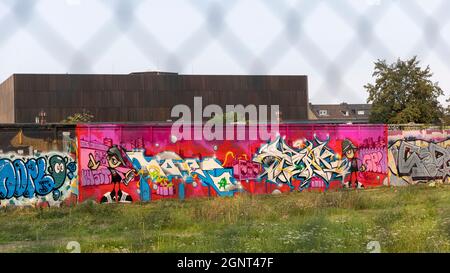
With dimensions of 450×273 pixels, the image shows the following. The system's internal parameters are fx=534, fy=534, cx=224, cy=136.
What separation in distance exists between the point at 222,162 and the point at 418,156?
8669 mm

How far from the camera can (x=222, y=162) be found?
1998 cm

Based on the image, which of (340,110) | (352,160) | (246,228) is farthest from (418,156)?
(340,110)

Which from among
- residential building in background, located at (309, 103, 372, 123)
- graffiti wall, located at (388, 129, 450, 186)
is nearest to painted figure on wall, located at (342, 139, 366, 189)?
residential building in background, located at (309, 103, 372, 123)

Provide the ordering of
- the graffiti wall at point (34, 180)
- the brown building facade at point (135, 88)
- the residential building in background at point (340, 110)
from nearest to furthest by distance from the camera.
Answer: the brown building facade at point (135, 88) → the residential building in background at point (340, 110) → the graffiti wall at point (34, 180)

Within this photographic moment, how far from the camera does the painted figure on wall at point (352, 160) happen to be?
848 inches

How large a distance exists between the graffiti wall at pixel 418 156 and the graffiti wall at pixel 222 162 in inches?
20.9

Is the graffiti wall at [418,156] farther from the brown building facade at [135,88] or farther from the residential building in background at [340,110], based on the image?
the brown building facade at [135,88]

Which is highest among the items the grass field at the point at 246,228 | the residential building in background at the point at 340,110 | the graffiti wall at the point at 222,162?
the residential building in background at the point at 340,110

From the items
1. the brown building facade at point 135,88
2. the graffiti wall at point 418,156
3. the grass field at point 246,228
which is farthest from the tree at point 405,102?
the grass field at point 246,228

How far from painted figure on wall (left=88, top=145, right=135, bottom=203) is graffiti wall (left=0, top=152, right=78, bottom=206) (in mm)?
1298

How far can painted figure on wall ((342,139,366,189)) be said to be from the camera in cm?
2155

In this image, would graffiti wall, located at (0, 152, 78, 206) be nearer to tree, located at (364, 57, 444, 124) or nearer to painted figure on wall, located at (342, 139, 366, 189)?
painted figure on wall, located at (342, 139, 366, 189)
